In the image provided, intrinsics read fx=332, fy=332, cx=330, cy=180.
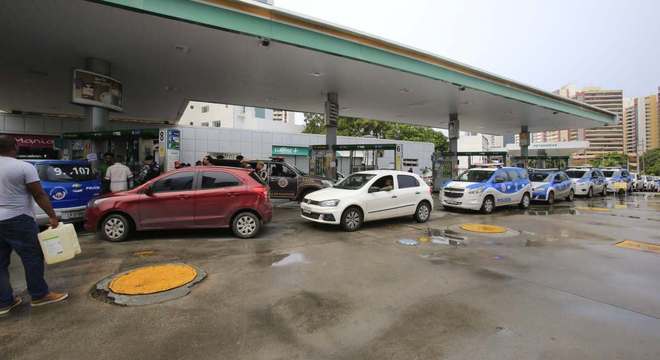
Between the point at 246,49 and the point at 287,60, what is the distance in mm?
1507

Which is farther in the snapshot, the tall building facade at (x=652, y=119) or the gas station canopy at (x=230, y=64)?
the tall building facade at (x=652, y=119)

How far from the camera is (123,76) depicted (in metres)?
13.6

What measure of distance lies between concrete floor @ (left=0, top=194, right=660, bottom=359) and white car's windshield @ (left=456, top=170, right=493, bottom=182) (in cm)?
573

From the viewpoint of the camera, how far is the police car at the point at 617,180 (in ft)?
68.3

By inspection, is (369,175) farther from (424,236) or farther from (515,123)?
(515,123)

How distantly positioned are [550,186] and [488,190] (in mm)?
5365

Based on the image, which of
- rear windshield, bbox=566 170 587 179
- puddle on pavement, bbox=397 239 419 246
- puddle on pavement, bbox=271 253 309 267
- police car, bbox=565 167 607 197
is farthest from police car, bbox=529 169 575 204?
puddle on pavement, bbox=271 253 309 267

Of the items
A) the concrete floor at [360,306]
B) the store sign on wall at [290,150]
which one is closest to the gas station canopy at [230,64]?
the concrete floor at [360,306]

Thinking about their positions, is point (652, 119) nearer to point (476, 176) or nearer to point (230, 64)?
point (476, 176)

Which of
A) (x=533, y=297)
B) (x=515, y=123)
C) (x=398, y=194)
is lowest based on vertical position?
(x=533, y=297)

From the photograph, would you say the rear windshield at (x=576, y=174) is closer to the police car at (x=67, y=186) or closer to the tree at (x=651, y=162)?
the police car at (x=67, y=186)

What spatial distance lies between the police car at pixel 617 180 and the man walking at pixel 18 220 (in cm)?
2644

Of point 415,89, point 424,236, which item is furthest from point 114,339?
point 415,89

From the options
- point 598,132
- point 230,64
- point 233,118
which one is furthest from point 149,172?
point 598,132
